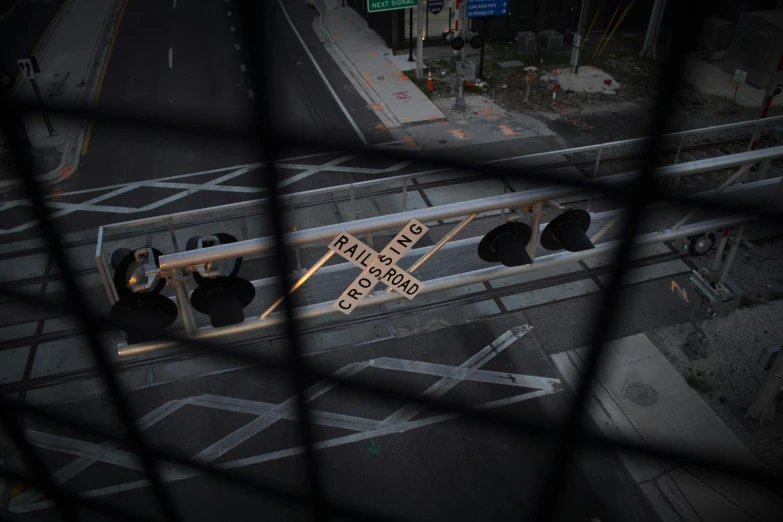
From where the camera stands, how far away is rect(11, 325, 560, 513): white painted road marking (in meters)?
8.10

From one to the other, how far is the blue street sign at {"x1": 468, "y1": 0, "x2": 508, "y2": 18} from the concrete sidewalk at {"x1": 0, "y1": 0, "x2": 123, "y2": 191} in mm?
10258

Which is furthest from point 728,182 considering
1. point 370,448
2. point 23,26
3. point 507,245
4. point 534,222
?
point 23,26

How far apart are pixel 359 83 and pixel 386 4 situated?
2.56 m

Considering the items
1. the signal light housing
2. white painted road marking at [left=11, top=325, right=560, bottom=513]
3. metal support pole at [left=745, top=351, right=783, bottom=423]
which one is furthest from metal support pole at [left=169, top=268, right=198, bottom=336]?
metal support pole at [left=745, top=351, right=783, bottom=423]

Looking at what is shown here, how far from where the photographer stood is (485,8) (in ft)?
57.2

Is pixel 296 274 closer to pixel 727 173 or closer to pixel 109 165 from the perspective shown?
pixel 109 165

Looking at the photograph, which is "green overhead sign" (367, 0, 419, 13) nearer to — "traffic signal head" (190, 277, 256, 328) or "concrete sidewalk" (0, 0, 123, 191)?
"concrete sidewalk" (0, 0, 123, 191)

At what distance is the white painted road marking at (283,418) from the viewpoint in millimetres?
8102

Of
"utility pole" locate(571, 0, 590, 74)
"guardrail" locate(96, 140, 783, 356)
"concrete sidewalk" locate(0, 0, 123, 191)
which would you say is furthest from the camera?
"utility pole" locate(571, 0, 590, 74)

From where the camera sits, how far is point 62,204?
1369cm

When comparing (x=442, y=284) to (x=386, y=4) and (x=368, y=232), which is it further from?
(x=386, y=4)

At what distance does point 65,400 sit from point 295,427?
11.1 feet

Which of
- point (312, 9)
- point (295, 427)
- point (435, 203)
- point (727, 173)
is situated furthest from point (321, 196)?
point (312, 9)

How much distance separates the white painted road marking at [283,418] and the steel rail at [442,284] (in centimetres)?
246
